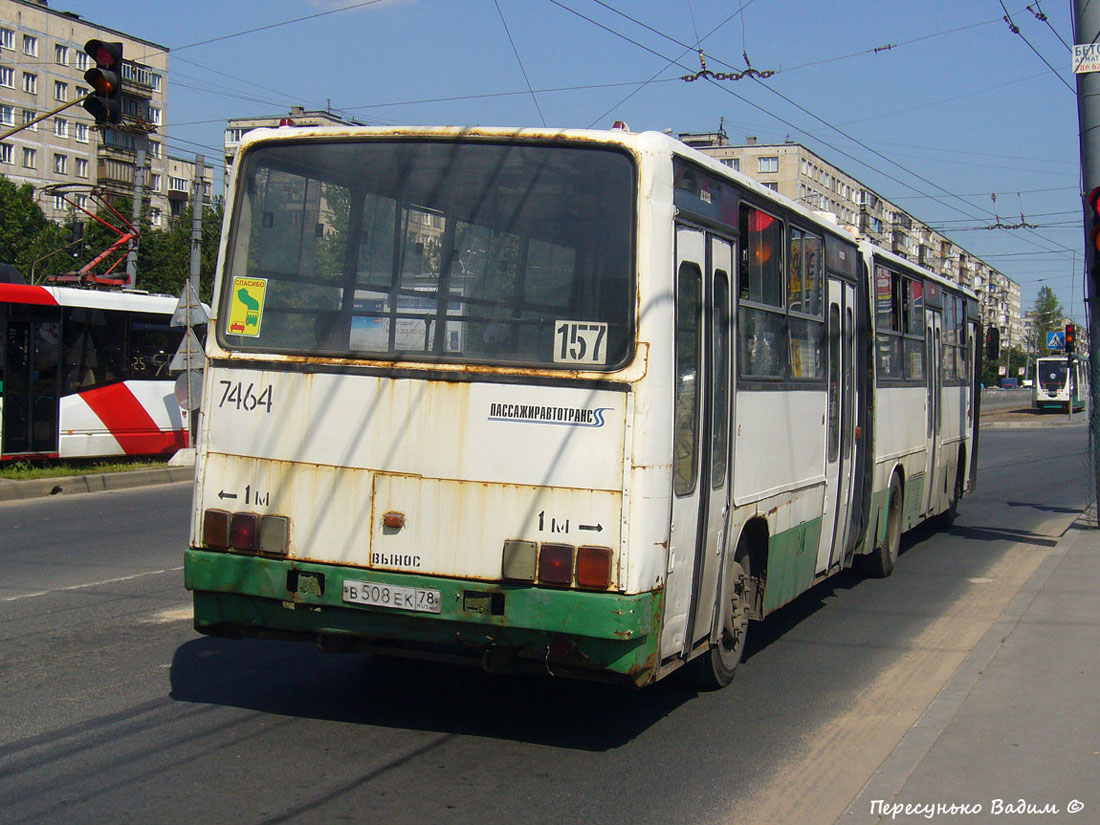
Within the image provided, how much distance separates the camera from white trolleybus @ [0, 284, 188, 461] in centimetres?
1878

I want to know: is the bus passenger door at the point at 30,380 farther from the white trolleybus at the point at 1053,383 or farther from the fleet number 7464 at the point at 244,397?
the white trolleybus at the point at 1053,383

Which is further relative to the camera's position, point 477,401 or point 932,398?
point 932,398

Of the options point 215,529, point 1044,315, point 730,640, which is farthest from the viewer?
point 1044,315

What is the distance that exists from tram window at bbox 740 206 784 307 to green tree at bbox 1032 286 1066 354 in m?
154

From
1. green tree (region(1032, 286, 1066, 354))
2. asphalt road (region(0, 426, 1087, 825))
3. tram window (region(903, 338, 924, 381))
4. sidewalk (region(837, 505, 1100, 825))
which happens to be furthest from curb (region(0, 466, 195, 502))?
green tree (region(1032, 286, 1066, 354))

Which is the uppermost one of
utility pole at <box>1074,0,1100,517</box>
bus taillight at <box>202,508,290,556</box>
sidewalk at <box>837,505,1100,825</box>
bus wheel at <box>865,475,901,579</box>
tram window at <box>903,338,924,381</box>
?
utility pole at <box>1074,0,1100,517</box>

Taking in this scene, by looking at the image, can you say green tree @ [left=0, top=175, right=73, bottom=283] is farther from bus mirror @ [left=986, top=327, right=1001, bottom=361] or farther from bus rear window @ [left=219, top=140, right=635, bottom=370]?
bus rear window @ [left=219, top=140, right=635, bottom=370]

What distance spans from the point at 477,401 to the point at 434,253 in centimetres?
77

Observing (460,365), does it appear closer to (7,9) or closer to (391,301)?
(391,301)

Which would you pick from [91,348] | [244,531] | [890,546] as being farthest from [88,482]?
[244,531]

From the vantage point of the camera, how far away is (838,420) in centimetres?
909

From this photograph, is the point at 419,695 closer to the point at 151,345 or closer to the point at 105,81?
the point at 105,81

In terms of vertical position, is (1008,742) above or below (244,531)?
below

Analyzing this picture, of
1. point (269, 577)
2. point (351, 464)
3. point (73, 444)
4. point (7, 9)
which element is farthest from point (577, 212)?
point (7, 9)
